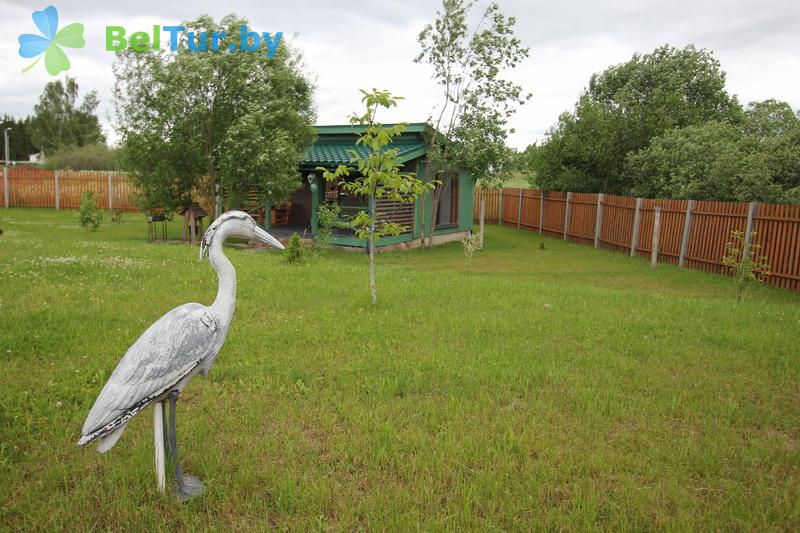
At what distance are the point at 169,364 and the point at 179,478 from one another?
82cm

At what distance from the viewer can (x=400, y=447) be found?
160 inches

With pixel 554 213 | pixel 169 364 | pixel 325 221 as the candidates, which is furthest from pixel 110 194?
pixel 169 364

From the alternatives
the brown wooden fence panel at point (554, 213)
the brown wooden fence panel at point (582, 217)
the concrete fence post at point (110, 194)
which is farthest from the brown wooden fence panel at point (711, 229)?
the concrete fence post at point (110, 194)

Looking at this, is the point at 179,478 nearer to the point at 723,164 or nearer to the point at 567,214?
the point at 723,164

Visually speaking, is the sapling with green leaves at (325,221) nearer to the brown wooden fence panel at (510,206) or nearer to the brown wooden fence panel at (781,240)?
the brown wooden fence panel at (781,240)

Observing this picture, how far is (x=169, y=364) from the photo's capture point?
126 inches

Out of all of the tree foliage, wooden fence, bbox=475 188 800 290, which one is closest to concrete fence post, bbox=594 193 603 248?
wooden fence, bbox=475 188 800 290

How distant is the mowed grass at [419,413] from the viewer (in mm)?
3404

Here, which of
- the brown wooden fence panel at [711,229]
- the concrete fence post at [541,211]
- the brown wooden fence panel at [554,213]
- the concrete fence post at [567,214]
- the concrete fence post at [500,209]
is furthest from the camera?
the concrete fence post at [500,209]

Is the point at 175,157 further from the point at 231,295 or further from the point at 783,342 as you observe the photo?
the point at 783,342

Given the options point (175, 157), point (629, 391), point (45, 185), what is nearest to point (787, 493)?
point (629, 391)

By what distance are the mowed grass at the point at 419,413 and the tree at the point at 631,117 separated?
50.3ft

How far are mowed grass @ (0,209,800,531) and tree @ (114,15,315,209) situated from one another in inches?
259

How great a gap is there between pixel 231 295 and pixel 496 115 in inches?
649
